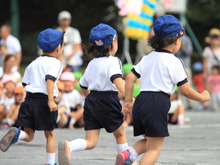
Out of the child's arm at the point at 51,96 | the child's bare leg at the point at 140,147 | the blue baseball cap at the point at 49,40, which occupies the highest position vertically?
the blue baseball cap at the point at 49,40

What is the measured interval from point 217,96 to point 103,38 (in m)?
8.76

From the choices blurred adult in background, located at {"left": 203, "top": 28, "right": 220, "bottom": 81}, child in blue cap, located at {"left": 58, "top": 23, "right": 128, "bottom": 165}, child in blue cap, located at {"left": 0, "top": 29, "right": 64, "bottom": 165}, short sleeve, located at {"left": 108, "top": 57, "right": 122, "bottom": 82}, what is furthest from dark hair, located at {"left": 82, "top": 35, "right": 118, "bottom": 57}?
blurred adult in background, located at {"left": 203, "top": 28, "right": 220, "bottom": 81}

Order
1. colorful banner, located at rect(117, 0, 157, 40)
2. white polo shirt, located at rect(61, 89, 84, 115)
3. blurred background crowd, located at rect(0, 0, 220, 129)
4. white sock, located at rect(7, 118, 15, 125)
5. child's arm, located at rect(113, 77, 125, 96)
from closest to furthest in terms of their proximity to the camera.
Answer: child's arm, located at rect(113, 77, 125, 96) → white sock, located at rect(7, 118, 15, 125) → blurred background crowd, located at rect(0, 0, 220, 129) → white polo shirt, located at rect(61, 89, 84, 115) → colorful banner, located at rect(117, 0, 157, 40)

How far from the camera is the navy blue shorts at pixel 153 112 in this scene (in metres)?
5.62

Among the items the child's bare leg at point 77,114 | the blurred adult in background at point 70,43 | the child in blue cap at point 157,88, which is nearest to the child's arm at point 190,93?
the child in blue cap at point 157,88

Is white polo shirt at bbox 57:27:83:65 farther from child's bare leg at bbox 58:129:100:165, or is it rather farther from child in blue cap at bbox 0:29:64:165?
child's bare leg at bbox 58:129:100:165

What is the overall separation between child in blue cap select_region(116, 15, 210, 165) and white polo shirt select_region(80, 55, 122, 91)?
0.60 meters

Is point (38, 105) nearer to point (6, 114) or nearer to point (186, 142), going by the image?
point (186, 142)

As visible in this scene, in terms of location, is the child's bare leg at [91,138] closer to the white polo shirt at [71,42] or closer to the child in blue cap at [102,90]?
the child in blue cap at [102,90]

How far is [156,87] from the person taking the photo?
5.70 meters

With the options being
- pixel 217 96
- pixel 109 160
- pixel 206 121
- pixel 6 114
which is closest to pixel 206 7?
pixel 217 96

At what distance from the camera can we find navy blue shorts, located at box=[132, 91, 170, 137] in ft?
18.5

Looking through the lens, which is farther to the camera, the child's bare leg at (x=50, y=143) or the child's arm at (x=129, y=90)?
the child's bare leg at (x=50, y=143)

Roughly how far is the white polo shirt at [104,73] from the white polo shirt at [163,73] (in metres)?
0.72
